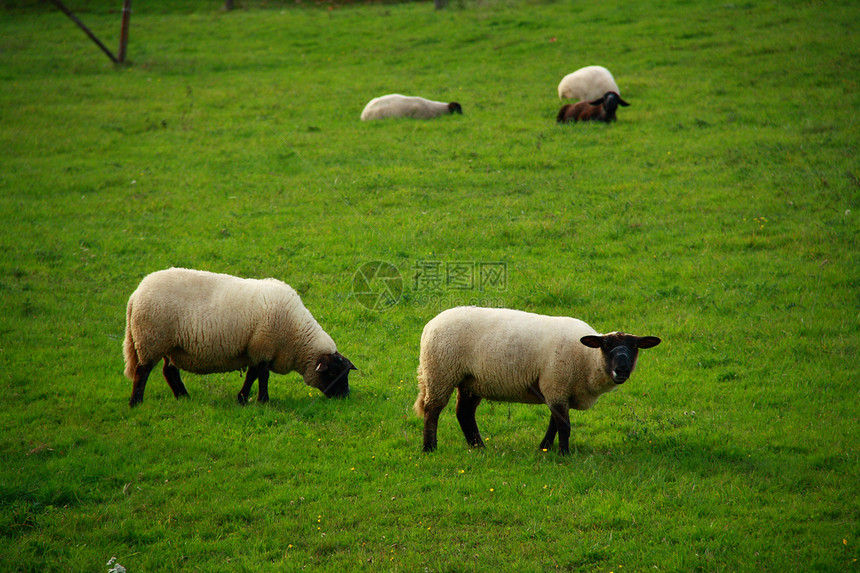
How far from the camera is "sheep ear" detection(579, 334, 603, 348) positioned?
25.9 feet

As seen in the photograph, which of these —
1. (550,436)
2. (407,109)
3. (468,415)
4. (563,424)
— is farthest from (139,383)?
(407,109)

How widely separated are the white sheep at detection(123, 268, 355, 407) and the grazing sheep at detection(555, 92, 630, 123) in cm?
1387

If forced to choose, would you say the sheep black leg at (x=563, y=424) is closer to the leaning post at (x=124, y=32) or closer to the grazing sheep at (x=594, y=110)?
the grazing sheep at (x=594, y=110)

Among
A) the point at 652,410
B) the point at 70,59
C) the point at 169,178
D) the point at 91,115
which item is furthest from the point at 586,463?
the point at 70,59

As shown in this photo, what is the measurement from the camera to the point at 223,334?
9.77 meters

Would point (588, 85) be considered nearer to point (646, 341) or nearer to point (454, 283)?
point (454, 283)

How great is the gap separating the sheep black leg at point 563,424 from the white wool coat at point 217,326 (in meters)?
3.71

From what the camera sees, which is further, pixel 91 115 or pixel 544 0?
pixel 544 0

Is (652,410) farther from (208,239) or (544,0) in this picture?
(544,0)

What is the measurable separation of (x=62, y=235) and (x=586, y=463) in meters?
13.3

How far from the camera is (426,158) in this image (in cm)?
1959

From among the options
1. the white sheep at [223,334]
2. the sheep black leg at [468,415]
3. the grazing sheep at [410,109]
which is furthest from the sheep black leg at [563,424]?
the grazing sheep at [410,109]

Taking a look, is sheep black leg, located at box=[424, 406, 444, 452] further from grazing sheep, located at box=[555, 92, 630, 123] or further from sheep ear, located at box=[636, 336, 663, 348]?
grazing sheep, located at box=[555, 92, 630, 123]

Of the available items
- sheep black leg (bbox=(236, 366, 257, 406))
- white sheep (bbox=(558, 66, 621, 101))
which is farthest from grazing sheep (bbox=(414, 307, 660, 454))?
white sheep (bbox=(558, 66, 621, 101))
